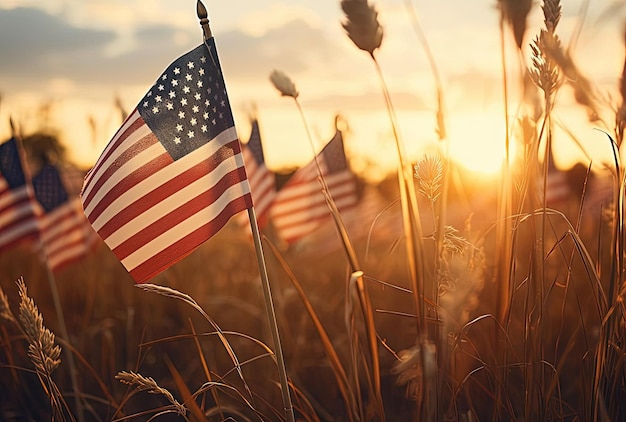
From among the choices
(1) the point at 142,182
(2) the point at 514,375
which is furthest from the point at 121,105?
(2) the point at 514,375

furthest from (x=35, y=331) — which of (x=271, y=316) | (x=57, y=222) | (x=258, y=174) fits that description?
(x=57, y=222)

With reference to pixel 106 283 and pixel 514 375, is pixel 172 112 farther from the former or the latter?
pixel 106 283

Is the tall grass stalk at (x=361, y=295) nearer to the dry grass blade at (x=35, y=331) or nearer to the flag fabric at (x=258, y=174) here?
the dry grass blade at (x=35, y=331)

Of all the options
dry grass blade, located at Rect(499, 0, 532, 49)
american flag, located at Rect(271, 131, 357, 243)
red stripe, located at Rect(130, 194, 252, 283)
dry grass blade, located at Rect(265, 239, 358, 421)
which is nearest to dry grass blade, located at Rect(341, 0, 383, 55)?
dry grass blade, located at Rect(499, 0, 532, 49)

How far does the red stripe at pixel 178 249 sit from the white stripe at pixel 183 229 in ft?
0.04

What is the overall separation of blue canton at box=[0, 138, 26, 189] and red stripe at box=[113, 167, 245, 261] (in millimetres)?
2465

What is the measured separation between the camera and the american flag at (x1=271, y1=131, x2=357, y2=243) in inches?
218

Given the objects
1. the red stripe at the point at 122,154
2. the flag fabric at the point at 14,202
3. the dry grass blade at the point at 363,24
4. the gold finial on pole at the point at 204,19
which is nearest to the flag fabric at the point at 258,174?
the flag fabric at the point at 14,202

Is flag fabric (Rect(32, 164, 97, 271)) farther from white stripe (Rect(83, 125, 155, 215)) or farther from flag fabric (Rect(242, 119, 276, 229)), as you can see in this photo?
white stripe (Rect(83, 125, 155, 215))

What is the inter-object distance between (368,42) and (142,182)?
980mm

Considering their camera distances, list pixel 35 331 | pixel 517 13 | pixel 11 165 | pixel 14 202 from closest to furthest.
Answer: pixel 517 13 < pixel 35 331 < pixel 11 165 < pixel 14 202

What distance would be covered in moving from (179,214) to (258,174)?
324cm

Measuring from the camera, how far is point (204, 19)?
76.5 inches

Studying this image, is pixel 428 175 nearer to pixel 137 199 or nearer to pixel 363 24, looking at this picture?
pixel 363 24
